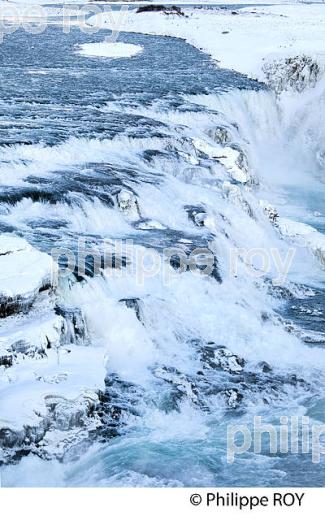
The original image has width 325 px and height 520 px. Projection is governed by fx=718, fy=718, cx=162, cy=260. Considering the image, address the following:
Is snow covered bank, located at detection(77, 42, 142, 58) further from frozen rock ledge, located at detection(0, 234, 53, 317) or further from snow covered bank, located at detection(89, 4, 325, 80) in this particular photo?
frozen rock ledge, located at detection(0, 234, 53, 317)

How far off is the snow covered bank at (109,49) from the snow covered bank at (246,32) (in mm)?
4276

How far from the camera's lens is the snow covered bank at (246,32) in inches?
1390

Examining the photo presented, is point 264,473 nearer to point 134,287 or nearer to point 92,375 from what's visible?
point 92,375

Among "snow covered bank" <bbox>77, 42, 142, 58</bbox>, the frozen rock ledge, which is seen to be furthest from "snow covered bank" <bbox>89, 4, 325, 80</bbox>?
the frozen rock ledge

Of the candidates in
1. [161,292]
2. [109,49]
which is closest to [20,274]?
[161,292]

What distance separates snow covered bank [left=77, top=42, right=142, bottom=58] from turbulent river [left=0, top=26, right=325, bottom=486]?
11.8 metres

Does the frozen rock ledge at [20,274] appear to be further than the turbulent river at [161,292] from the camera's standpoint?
Yes

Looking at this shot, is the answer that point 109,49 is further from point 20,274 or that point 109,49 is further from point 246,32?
point 20,274

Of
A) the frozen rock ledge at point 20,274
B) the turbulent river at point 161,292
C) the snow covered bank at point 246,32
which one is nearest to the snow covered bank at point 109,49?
the snow covered bank at point 246,32

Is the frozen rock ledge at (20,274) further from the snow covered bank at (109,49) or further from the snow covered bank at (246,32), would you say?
the snow covered bank at (109,49)

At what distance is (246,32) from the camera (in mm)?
45969

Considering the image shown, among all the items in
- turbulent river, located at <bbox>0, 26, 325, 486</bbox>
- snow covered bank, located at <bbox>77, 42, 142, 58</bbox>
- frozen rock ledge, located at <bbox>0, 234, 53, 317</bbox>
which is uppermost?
A: frozen rock ledge, located at <bbox>0, 234, 53, 317</bbox>

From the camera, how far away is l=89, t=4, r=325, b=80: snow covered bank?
35.3m

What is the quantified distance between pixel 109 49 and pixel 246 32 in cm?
1044
